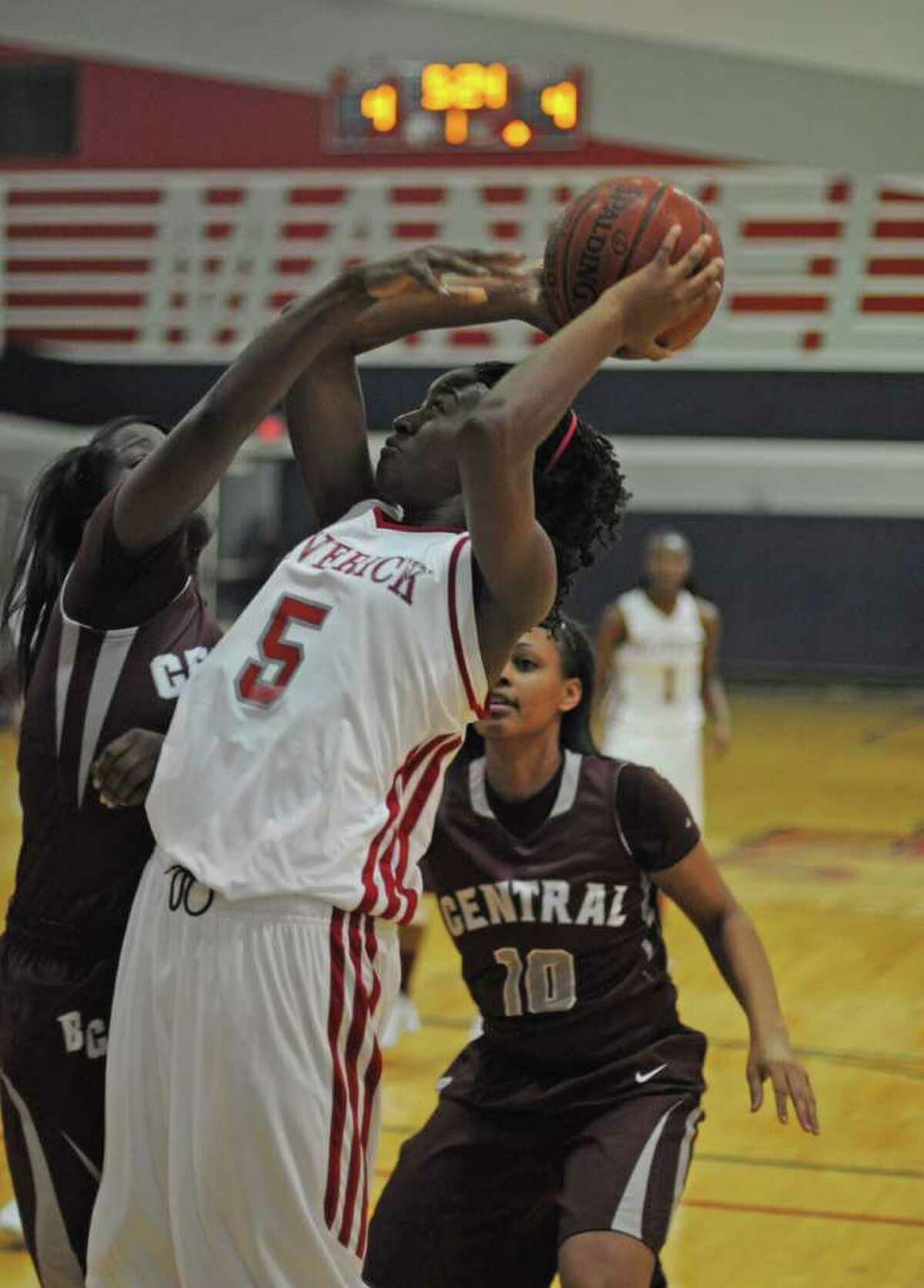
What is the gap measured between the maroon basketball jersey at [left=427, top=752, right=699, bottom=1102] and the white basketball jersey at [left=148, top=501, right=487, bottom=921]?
3.56ft

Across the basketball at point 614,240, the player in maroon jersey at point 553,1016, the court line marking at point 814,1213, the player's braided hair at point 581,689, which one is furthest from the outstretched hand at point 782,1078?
the court line marking at point 814,1213

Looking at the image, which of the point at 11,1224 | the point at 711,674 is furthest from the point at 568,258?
the point at 711,674

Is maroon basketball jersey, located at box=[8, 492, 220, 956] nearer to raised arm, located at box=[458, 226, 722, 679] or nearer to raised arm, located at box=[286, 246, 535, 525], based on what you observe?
raised arm, located at box=[286, 246, 535, 525]

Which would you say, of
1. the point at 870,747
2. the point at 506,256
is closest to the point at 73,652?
the point at 506,256

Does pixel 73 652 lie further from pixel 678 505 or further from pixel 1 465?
pixel 678 505

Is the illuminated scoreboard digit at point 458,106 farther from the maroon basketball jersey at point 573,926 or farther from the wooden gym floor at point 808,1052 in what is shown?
the maroon basketball jersey at point 573,926

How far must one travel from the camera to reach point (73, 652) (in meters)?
2.74

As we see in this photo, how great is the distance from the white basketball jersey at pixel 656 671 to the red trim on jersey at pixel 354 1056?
22.3 ft

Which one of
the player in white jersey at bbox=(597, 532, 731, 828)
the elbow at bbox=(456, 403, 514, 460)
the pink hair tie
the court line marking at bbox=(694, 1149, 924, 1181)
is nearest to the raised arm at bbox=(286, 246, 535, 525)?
the pink hair tie

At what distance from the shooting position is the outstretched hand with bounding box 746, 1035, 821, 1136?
285 centimetres

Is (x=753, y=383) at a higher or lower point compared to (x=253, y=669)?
lower

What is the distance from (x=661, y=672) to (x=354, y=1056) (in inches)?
279

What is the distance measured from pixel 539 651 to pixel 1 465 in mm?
14808

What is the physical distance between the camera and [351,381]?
280 centimetres
